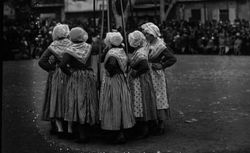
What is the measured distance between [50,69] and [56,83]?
0.25m

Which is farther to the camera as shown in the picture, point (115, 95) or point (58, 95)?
point (58, 95)

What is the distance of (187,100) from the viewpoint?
1012 centimetres

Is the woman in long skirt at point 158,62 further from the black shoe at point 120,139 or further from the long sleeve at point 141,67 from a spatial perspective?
the black shoe at point 120,139

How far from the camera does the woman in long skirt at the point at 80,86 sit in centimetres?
627

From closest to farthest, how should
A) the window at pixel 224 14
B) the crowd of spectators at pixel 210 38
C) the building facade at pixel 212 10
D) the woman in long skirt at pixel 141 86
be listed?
the woman in long skirt at pixel 141 86
the crowd of spectators at pixel 210 38
the building facade at pixel 212 10
the window at pixel 224 14

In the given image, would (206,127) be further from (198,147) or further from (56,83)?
(56,83)

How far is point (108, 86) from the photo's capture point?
6258mm

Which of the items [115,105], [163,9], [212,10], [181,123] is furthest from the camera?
[212,10]

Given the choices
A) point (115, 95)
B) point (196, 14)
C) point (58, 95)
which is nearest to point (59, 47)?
point (58, 95)

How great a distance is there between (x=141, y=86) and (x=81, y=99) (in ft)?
3.09

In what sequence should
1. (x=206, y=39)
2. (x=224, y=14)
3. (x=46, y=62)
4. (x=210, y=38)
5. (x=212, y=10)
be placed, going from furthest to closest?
(x=212, y=10) → (x=224, y=14) → (x=206, y=39) → (x=210, y=38) → (x=46, y=62)

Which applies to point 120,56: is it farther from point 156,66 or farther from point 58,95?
point 58,95

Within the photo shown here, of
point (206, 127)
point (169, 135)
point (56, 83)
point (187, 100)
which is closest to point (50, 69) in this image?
point (56, 83)

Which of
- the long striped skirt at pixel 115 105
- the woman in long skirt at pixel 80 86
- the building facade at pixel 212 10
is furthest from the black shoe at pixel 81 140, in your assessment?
the building facade at pixel 212 10
